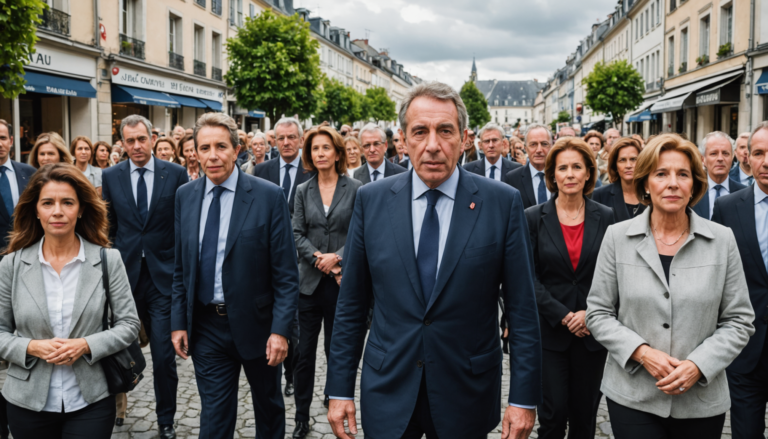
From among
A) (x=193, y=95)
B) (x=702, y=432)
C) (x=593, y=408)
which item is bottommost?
(x=593, y=408)

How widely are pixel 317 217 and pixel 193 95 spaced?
2536cm

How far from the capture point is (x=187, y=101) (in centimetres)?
2783

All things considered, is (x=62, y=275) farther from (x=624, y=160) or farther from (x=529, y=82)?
(x=529, y=82)

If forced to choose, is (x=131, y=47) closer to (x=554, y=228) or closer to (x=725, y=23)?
(x=554, y=228)

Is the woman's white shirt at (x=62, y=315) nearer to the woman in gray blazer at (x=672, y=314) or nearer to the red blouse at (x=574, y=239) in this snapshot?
the woman in gray blazer at (x=672, y=314)

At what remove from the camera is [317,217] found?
18.4ft

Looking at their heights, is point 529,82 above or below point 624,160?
above

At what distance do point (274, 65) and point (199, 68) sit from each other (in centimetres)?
512

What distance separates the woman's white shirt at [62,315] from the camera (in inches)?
128

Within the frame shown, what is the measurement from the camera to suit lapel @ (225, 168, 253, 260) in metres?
3.98

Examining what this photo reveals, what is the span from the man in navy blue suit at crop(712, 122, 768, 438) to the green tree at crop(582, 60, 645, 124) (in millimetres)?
34110

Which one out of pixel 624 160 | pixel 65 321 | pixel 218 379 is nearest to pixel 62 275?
pixel 65 321

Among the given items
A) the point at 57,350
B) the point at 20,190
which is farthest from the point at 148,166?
the point at 57,350

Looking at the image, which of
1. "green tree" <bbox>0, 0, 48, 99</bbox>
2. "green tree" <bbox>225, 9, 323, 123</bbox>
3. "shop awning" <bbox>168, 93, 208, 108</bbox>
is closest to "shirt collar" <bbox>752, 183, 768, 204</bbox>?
"green tree" <bbox>0, 0, 48, 99</bbox>
